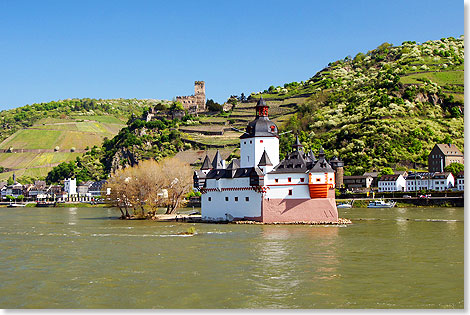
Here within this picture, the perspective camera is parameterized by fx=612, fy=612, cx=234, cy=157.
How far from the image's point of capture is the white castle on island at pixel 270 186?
5334cm

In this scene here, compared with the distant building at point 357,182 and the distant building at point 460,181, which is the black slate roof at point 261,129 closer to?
the distant building at point 357,182

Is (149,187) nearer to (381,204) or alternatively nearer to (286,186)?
(286,186)

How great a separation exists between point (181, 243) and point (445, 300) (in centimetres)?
2088

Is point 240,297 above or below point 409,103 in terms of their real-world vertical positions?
below

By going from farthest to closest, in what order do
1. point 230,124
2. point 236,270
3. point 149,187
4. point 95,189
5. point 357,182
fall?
1. point 230,124
2. point 95,189
3. point 357,182
4. point 149,187
5. point 236,270

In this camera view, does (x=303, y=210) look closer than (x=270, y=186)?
Yes

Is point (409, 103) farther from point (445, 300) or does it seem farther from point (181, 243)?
point (445, 300)

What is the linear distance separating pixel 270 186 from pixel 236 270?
26631 mm

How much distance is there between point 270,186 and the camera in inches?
2131

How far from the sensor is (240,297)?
2167 cm

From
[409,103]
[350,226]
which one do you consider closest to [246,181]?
[350,226]

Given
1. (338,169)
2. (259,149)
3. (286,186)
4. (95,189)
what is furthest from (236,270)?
(95,189)

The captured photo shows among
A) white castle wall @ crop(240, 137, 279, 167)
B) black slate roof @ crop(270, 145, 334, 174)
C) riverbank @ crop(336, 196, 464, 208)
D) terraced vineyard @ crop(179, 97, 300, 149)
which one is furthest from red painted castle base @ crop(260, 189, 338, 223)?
terraced vineyard @ crop(179, 97, 300, 149)

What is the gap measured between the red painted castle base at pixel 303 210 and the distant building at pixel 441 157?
67064 mm
